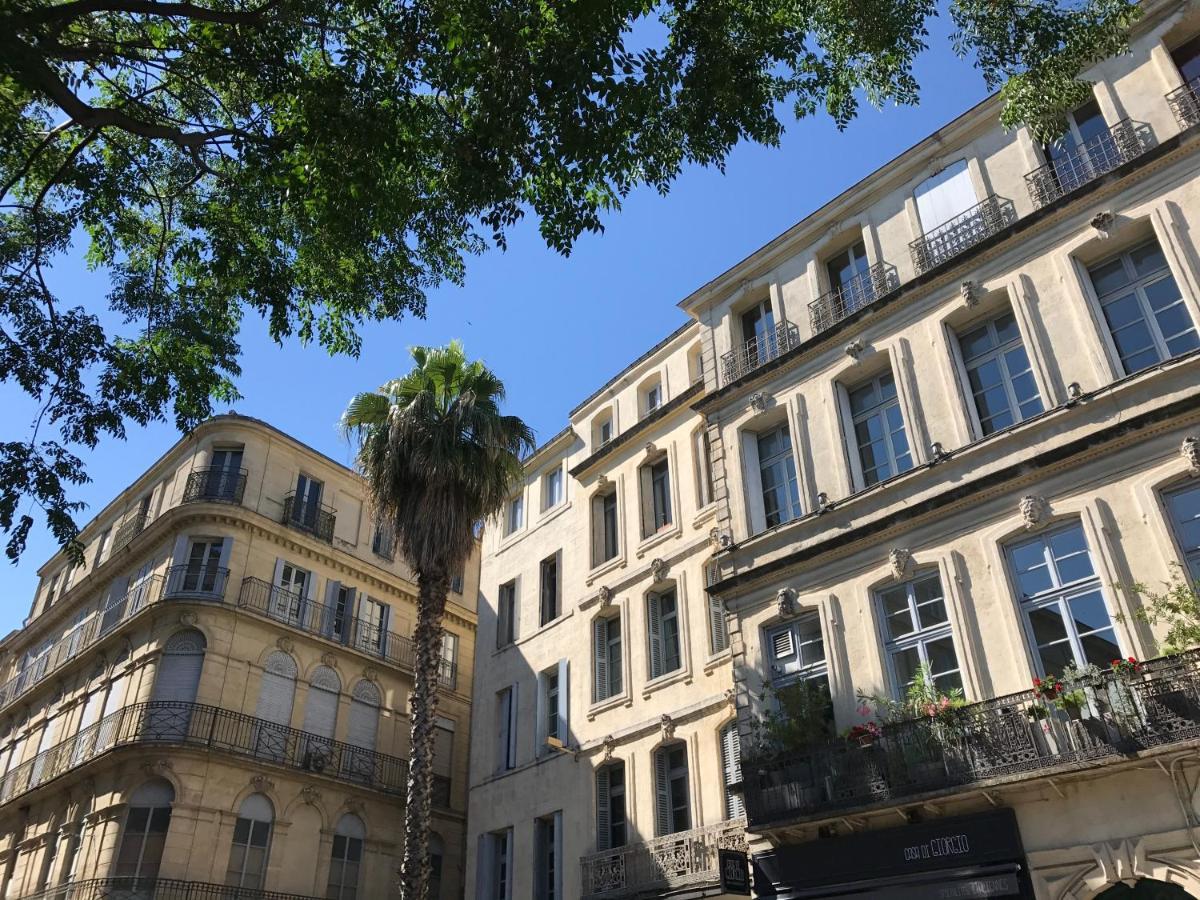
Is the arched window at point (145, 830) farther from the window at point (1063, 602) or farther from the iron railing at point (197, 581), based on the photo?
the window at point (1063, 602)

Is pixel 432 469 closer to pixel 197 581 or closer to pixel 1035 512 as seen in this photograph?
pixel 197 581

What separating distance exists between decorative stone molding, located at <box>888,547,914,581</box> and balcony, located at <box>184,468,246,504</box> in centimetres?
1953

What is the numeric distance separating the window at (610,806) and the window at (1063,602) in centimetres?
958

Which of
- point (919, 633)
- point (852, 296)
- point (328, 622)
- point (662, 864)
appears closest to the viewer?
point (919, 633)

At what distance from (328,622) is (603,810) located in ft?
39.4

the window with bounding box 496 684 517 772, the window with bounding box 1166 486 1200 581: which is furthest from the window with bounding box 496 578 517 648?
the window with bounding box 1166 486 1200 581

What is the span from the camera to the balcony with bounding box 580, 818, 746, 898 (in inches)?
655

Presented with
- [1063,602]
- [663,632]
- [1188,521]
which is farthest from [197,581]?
[1188,521]

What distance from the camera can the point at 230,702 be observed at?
2481cm

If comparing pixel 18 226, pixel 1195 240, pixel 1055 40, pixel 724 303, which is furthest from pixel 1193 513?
pixel 18 226

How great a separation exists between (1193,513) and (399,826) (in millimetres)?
22167

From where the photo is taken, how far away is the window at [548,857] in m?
19.8

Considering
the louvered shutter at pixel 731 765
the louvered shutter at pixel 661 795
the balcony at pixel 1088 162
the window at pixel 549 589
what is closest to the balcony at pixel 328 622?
the window at pixel 549 589

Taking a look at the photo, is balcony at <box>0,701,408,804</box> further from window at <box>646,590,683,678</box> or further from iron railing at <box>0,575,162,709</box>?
window at <box>646,590,683,678</box>
